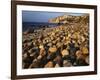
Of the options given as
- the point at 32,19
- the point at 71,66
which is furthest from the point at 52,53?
the point at 32,19

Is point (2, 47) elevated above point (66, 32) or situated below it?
below

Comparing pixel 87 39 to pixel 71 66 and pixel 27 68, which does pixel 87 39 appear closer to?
pixel 71 66

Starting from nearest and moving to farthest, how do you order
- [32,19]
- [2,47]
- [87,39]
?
1. [2,47]
2. [32,19]
3. [87,39]

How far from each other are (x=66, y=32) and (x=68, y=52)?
204 mm

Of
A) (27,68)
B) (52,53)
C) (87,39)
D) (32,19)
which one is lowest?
(27,68)

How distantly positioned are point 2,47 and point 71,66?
72 centimetres

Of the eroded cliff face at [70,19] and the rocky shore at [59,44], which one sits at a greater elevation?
the eroded cliff face at [70,19]

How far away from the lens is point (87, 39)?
2.20 m

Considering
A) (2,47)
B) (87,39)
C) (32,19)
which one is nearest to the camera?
(2,47)

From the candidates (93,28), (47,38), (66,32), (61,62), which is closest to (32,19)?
(47,38)

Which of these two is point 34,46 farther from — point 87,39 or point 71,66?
point 87,39

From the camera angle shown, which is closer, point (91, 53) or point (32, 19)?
point (32, 19)

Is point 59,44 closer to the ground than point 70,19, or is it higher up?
closer to the ground

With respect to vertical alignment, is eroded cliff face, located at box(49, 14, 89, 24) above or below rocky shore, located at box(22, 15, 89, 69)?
above
